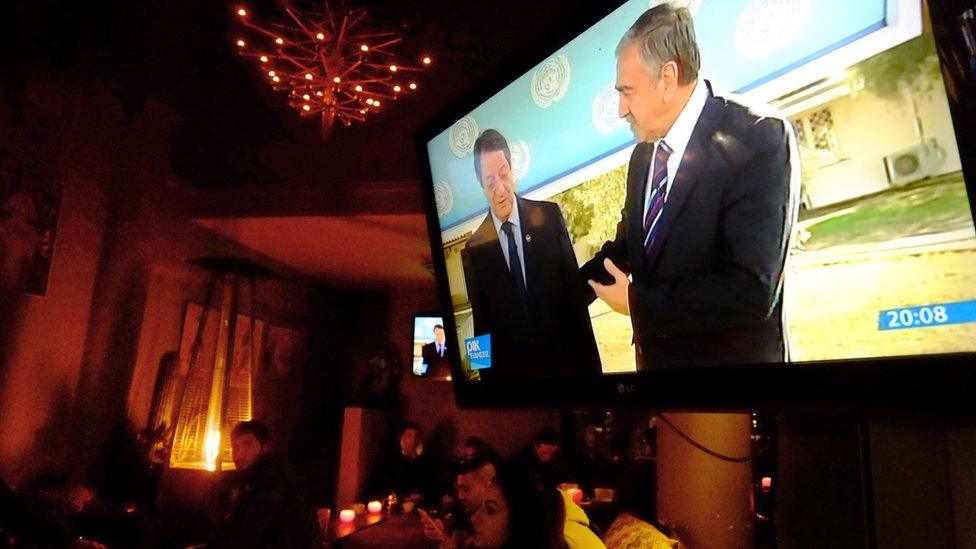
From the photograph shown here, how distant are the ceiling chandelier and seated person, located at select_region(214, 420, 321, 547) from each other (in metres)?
1.90

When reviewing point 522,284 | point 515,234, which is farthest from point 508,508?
point 515,234

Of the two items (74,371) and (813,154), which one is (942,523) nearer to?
(813,154)

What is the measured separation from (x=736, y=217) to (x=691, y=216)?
3.9 inches

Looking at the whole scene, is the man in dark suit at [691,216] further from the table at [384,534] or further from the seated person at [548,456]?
the seated person at [548,456]

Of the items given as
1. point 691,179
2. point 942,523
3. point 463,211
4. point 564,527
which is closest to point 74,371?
point 463,211

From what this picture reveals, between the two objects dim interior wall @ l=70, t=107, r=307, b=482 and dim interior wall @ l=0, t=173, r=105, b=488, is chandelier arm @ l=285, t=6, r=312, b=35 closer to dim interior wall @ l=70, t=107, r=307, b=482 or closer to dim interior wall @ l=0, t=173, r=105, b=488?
dim interior wall @ l=70, t=107, r=307, b=482

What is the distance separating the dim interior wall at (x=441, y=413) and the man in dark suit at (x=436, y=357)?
0.19 metres

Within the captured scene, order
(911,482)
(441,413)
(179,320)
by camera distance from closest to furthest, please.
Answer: (911,482) → (179,320) → (441,413)

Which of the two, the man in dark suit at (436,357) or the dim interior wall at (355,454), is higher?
the man in dark suit at (436,357)

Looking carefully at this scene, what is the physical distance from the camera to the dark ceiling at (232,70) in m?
3.63

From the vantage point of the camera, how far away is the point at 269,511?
274 centimetres

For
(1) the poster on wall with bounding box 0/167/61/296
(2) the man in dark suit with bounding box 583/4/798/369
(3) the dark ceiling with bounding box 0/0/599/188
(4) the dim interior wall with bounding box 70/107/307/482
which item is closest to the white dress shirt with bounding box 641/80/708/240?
(2) the man in dark suit with bounding box 583/4/798/369

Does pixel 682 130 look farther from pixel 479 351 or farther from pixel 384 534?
pixel 384 534

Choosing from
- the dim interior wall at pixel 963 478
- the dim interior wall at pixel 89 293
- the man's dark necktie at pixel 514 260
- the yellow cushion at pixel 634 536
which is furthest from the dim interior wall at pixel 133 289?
the dim interior wall at pixel 963 478
